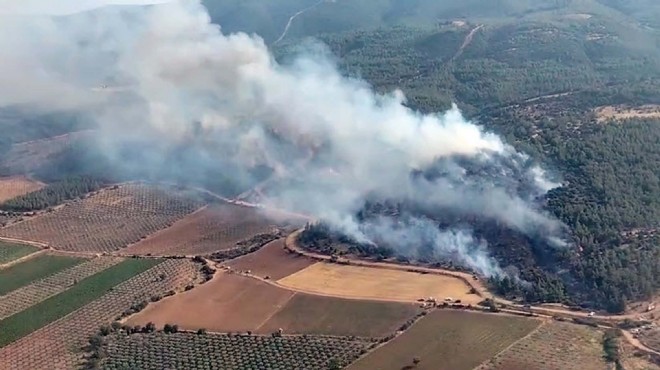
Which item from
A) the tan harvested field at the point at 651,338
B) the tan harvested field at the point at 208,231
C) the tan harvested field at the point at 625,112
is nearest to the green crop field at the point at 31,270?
the tan harvested field at the point at 208,231

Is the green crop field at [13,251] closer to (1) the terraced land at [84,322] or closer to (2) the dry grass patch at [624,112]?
(1) the terraced land at [84,322]

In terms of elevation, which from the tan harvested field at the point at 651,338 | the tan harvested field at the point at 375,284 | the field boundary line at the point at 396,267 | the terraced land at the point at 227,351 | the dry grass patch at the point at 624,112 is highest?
the dry grass patch at the point at 624,112

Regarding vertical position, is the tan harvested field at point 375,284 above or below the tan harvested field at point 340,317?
above

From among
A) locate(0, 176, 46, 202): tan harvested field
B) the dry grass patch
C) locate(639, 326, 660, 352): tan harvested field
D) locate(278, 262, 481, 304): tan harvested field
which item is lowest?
locate(639, 326, 660, 352): tan harvested field

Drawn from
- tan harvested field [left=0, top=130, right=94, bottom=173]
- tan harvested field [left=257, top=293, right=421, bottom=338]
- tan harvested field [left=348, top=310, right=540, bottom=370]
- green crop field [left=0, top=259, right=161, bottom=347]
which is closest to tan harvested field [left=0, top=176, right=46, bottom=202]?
tan harvested field [left=0, top=130, right=94, bottom=173]

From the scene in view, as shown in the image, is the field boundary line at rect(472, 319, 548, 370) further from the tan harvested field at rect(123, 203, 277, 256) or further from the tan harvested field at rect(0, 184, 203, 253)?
the tan harvested field at rect(0, 184, 203, 253)

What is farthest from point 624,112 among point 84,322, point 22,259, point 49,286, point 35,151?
point 35,151
